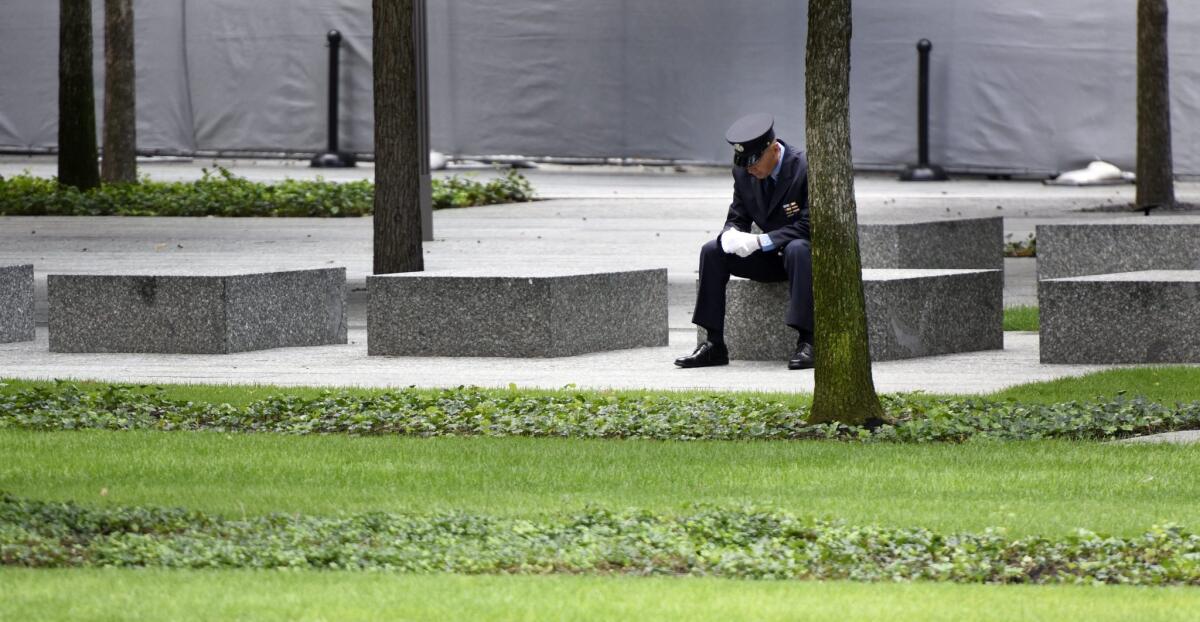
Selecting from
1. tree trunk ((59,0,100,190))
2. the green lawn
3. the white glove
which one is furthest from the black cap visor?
tree trunk ((59,0,100,190))

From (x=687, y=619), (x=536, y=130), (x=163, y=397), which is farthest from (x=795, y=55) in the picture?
(x=687, y=619)

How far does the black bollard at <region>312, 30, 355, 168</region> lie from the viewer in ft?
115

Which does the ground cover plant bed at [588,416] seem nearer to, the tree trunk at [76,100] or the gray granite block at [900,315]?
the gray granite block at [900,315]

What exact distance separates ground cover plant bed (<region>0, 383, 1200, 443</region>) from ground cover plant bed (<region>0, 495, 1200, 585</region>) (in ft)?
7.16

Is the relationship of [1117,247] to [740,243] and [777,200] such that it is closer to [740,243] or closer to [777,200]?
[777,200]

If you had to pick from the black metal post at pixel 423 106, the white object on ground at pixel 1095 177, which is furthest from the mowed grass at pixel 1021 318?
the white object on ground at pixel 1095 177

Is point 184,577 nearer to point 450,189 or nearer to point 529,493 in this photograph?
point 529,493

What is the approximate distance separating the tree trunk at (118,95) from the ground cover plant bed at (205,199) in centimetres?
101

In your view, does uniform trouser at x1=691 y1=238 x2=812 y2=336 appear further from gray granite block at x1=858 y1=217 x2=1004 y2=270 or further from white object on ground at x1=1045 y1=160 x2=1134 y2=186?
white object on ground at x1=1045 y1=160 x2=1134 y2=186

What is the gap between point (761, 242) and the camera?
12.9 metres

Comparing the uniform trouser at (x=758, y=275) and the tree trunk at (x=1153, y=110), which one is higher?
the tree trunk at (x=1153, y=110)

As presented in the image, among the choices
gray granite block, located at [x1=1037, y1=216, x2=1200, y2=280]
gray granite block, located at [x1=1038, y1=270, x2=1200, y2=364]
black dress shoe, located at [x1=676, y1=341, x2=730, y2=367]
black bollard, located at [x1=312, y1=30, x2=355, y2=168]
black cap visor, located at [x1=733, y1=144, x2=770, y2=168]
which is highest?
black bollard, located at [x1=312, y1=30, x2=355, y2=168]

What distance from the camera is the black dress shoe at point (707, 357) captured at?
12.8m

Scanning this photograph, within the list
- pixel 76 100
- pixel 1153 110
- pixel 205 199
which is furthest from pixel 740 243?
pixel 76 100
